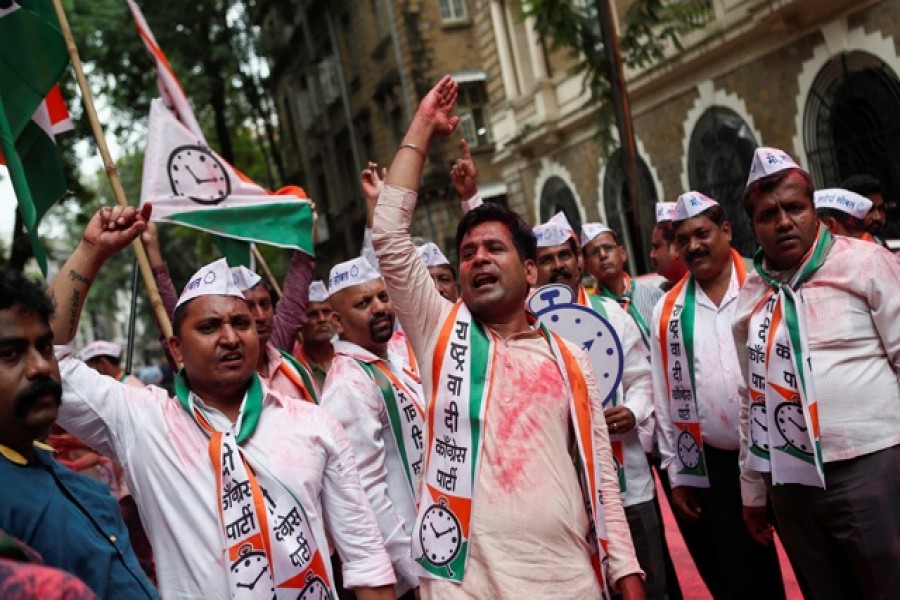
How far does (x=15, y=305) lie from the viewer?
2521mm

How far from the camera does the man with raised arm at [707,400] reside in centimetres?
478

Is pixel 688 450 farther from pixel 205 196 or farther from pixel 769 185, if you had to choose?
pixel 205 196

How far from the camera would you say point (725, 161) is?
15266 millimetres

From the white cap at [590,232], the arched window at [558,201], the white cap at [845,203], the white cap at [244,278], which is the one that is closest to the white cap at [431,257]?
the white cap at [590,232]

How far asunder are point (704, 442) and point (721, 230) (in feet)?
3.47

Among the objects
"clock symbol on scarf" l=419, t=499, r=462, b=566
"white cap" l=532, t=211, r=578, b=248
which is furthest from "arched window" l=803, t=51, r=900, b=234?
"clock symbol on scarf" l=419, t=499, r=462, b=566

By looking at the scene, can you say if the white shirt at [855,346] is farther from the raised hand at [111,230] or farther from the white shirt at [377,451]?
the raised hand at [111,230]

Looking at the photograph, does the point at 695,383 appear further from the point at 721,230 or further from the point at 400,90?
the point at 400,90

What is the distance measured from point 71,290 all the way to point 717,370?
299 centimetres

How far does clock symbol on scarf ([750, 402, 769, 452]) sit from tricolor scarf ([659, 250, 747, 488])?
2.03 feet

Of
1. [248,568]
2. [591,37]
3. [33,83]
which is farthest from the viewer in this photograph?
[591,37]

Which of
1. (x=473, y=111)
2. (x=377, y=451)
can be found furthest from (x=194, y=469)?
(x=473, y=111)

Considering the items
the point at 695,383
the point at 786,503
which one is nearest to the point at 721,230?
the point at 695,383

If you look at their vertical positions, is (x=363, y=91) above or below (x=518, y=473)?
above
